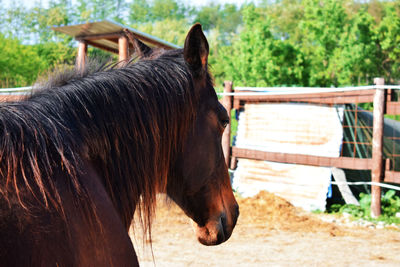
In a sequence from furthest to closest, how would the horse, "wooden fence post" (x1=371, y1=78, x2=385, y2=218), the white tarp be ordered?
the white tarp < "wooden fence post" (x1=371, y1=78, x2=385, y2=218) < the horse

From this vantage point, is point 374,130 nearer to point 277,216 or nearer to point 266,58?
point 277,216

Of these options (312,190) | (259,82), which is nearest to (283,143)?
(312,190)

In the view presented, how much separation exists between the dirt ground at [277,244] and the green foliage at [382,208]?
43 centimetres

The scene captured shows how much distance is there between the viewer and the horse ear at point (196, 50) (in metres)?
1.44

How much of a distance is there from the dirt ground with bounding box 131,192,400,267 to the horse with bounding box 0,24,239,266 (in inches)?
65.9

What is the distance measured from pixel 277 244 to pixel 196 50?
342cm

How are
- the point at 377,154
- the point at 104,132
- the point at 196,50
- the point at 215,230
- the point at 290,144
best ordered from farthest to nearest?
the point at 290,144, the point at 377,154, the point at 215,230, the point at 196,50, the point at 104,132

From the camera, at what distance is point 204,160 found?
1585mm

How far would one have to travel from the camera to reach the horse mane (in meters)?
0.97

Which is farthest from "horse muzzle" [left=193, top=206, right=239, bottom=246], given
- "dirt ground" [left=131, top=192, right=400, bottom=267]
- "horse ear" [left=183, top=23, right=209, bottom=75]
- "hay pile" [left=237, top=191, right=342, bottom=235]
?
"hay pile" [left=237, top=191, right=342, bottom=235]

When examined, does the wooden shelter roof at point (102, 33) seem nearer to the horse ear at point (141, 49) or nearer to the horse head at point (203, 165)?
the horse ear at point (141, 49)

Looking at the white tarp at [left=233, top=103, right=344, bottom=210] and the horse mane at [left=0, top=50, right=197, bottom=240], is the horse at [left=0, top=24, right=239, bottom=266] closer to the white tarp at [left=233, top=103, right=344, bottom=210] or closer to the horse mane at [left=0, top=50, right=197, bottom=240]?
the horse mane at [left=0, top=50, right=197, bottom=240]

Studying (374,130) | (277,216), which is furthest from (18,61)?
(374,130)

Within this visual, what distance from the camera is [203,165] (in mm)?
1590
